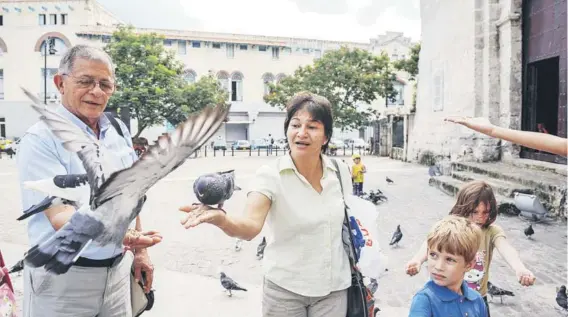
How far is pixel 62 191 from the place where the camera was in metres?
1.66

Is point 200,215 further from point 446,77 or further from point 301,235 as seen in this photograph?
point 446,77

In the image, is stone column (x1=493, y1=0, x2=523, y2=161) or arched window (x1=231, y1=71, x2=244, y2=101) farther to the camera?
arched window (x1=231, y1=71, x2=244, y2=101)

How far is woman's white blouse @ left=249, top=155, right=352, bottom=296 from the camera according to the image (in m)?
2.11

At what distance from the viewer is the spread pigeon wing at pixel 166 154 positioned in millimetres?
1562

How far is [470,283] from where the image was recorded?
2783 mm

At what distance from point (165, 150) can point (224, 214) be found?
0.32m

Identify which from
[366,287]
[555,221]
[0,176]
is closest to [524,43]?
[555,221]

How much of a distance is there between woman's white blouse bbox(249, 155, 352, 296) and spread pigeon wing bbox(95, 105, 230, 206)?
1.68ft

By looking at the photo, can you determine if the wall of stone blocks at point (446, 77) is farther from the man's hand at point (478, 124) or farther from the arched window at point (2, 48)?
A: the arched window at point (2, 48)

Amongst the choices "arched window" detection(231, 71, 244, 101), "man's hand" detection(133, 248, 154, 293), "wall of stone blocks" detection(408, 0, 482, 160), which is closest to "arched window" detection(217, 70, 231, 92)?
"arched window" detection(231, 71, 244, 101)

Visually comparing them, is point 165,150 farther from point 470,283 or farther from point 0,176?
point 0,176

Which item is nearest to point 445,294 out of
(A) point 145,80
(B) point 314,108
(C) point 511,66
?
(B) point 314,108

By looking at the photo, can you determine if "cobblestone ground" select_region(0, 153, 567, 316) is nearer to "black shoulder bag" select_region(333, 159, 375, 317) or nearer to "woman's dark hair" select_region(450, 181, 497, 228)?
"woman's dark hair" select_region(450, 181, 497, 228)

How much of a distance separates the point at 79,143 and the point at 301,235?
106 centimetres
